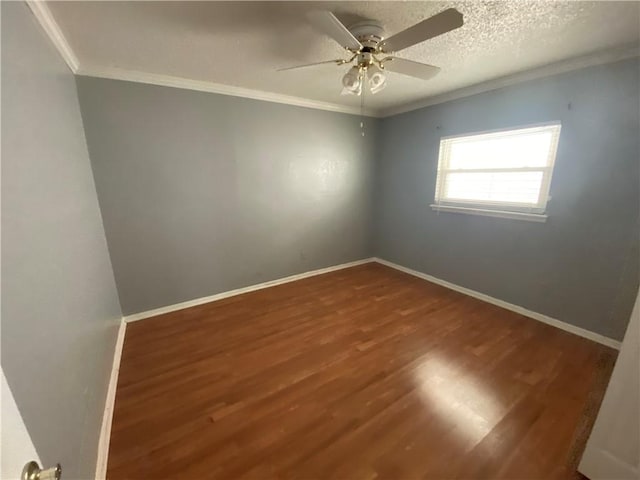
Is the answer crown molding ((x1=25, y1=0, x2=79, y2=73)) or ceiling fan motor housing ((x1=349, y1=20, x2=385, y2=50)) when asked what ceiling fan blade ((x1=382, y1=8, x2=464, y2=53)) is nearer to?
ceiling fan motor housing ((x1=349, y1=20, x2=385, y2=50))

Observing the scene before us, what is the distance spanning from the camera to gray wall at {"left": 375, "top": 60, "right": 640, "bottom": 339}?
2029 mm

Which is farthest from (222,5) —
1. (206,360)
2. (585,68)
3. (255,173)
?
(585,68)

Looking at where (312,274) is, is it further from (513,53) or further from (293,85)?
(513,53)

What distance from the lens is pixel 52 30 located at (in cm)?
153

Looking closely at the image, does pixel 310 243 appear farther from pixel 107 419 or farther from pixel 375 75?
pixel 107 419

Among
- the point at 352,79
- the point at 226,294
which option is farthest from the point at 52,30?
the point at 226,294

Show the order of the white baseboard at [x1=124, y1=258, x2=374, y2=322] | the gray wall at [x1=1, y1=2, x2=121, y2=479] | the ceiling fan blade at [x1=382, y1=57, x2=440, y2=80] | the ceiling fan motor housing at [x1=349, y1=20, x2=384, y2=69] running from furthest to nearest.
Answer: the white baseboard at [x1=124, y1=258, x2=374, y2=322], the ceiling fan blade at [x1=382, y1=57, x2=440, y2=80], the ceiling fan motor housing at [x1=349, y1=20, x2=384, y2=69], the gray wall at [x1=1, y1=2, x2=121, y2=479]

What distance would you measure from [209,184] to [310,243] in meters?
1.52

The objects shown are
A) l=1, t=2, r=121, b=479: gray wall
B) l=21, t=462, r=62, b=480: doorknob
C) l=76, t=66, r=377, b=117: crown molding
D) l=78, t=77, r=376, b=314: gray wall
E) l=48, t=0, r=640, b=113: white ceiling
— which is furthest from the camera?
l=78, t=77, r=376, b=314: gray wall

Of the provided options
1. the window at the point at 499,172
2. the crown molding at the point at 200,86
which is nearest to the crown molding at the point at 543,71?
the window at the point at 499,172

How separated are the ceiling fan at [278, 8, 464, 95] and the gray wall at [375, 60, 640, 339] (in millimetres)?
1361

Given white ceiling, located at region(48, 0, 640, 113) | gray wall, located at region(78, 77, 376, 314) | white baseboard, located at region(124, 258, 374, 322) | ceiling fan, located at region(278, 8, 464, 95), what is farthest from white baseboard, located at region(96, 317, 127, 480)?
ceiling fan, located at region(278, 8, 464, 95)

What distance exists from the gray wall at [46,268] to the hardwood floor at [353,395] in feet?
1.34

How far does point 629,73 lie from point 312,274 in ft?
11.5
